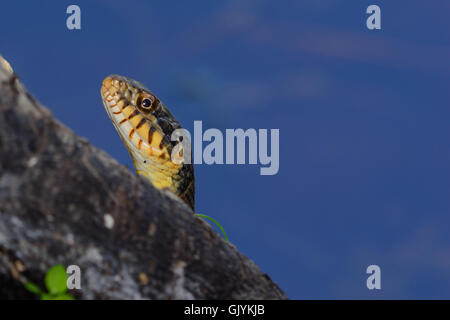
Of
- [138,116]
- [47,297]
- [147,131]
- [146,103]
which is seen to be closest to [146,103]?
[146,103]

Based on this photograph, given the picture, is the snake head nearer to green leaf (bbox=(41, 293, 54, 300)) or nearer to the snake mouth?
the snake mouth

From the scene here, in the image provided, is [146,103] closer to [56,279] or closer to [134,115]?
[134,115]

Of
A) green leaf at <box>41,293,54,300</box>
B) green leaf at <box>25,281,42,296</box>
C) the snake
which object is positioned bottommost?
green leaf at <box>41,293,54,300</box>

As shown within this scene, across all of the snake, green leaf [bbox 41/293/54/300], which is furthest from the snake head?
green leaf [bbox 41/293/54/300]

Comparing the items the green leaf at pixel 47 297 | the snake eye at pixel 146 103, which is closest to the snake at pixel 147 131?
the snake eye at pixel 146 103

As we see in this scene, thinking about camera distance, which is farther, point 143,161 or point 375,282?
point 143,161

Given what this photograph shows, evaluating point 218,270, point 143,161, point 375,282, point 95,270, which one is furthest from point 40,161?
point 143,161
